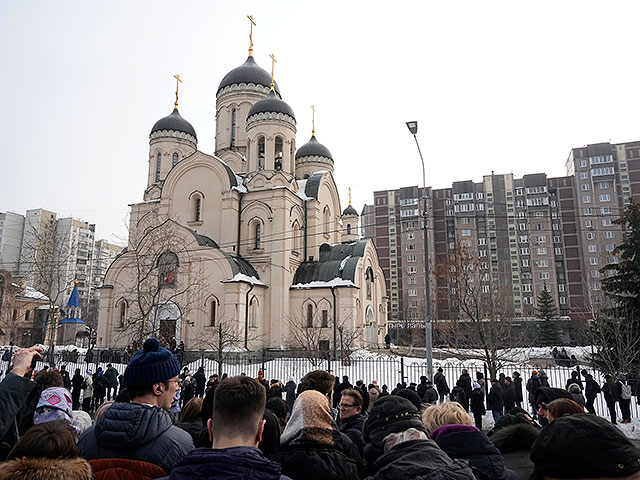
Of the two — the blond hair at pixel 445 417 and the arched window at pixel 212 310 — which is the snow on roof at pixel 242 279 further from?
the blond hair at pixel 445 417

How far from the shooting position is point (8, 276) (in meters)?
45.2

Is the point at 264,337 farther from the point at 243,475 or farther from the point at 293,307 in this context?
the point at 243,475

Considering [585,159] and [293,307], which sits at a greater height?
[585,159]

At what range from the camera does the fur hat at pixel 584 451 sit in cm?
185

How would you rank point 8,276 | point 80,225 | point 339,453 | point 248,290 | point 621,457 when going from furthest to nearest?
point 80,225 < point 8,276 < point 248,290 < point 339,453 < point 621,457

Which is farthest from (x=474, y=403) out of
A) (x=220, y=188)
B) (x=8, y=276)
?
(x=8, y=276)

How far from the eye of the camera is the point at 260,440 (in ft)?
8.19

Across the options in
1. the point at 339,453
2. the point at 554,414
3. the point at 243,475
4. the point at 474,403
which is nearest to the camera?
the point at 243,475

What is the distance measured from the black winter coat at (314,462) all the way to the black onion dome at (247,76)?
137 feet

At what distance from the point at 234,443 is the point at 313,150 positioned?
43.2 metres

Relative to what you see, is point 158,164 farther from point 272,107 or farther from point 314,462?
point 314,462

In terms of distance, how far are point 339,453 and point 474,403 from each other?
11.3m

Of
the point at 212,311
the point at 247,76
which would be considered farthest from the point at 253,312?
the point at 247,76

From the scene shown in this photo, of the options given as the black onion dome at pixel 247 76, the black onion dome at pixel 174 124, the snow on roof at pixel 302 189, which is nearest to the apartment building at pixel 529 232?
the snow on roof at pixel 302 189
